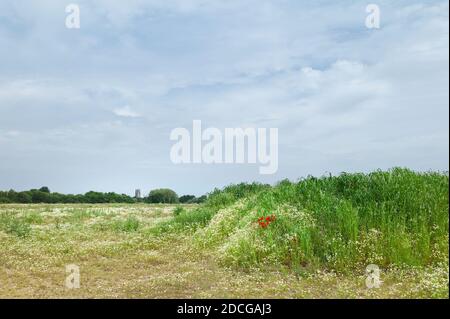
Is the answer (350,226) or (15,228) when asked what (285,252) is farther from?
(15,228)

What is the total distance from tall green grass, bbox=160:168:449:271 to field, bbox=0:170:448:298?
3cm

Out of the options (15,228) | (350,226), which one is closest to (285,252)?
(350,226)

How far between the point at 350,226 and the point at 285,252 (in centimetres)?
209

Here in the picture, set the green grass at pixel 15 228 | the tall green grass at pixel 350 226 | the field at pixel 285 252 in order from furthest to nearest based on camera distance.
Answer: the green grass at pixel 15 228 < the tall green grass at pixel 350 226 < the field at pixel 285 252

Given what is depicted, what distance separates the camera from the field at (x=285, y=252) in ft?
36.5

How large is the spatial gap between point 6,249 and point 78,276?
20.8 feet

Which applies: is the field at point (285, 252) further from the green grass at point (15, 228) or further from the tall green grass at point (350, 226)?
the green grass at point (15, 228)

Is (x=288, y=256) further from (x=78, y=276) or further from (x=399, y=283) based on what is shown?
(x=78, y=276)

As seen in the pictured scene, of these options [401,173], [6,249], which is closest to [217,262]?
[401,173]

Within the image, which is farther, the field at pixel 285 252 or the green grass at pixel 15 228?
the green grass at pixel 15 228

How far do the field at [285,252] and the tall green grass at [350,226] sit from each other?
0.03 metres

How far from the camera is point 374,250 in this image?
1255 centimetres

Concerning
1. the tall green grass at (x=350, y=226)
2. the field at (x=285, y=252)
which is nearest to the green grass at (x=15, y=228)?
the field at (x=285, y=252)

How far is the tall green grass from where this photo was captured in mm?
12391
